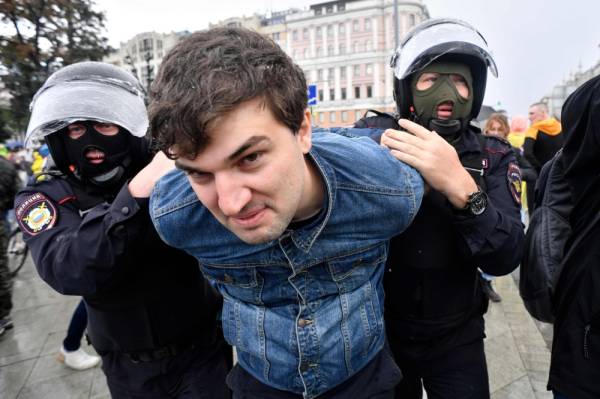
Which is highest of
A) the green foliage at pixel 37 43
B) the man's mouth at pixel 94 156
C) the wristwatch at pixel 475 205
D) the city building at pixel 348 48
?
the city building at pixel 348 48

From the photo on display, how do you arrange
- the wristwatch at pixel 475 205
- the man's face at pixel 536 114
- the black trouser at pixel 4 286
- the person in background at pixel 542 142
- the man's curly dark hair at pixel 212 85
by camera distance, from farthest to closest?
1. the man's face at pixel 536 114
2. the person in background at pixel 542 142
3. the black trouser at pixel 4 286
4. the wristwatch at pixel 475 205
5. the man's curly dark hair at pixel 212 85

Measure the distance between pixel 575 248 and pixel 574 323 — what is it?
268 millimetres

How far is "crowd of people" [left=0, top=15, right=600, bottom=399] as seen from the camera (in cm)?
96

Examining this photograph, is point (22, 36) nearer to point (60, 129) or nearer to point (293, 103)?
point (60, 129)

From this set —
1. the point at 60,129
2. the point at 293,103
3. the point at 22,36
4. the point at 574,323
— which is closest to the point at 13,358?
the point at 60,129

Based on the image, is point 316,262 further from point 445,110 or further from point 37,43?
point 37,43

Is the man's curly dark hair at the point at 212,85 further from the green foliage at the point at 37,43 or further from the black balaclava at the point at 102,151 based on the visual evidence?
the green foliage at the point at 37,43

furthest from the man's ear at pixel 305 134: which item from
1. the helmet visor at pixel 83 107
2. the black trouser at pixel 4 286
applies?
the black trouser at pixel 4 286

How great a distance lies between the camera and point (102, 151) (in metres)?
1.68

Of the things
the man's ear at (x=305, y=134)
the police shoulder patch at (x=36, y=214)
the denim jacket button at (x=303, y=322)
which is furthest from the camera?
the police shoulder patch at (x=36, y=214)

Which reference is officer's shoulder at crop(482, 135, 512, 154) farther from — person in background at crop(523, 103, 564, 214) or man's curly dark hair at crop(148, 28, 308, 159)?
person in background at crop(523, 103, 564, 214)

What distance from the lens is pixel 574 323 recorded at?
1440 millimetres

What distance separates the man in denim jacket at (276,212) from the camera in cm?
91

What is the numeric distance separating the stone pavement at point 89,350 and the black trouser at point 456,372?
133 cm
